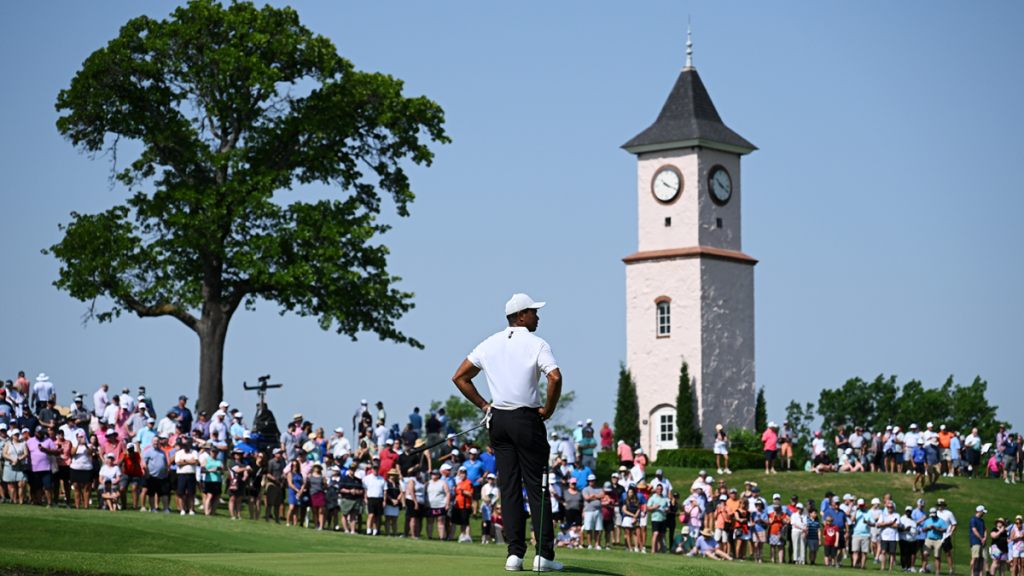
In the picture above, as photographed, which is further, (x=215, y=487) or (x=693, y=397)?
(x=693, y=397)

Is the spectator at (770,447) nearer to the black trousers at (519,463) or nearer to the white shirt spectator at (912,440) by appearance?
the white shirt spectator at (912,440)

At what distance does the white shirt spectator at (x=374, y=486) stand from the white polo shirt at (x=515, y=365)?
16.4m

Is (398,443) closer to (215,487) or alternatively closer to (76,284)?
(215,487)

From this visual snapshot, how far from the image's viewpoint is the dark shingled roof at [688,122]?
5688 centimetres

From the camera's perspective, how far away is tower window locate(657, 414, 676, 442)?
54.1 meters

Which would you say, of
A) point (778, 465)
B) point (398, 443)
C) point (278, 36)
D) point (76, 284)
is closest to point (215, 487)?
point (398, 443)

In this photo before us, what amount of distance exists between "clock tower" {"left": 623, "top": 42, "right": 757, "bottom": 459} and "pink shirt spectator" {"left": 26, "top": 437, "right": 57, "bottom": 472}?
32.7m

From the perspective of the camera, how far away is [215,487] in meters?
25.8

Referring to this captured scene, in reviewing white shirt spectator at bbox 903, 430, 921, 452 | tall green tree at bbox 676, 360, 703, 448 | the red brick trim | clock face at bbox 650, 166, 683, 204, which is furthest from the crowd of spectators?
clock face at bbox 650, 166, 683, 204

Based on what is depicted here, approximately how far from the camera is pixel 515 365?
10.2 meters

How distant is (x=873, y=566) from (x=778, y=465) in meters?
18.6

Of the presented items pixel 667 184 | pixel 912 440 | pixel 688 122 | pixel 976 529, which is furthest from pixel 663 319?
pixel 976 529

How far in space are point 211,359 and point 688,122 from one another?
1060 inches

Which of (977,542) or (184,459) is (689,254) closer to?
(977,542)
